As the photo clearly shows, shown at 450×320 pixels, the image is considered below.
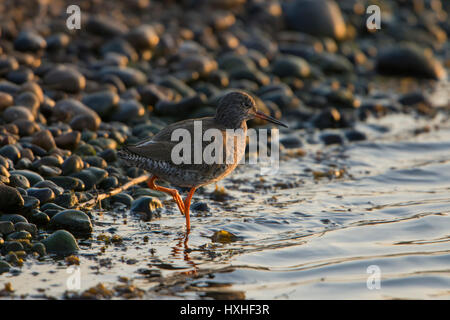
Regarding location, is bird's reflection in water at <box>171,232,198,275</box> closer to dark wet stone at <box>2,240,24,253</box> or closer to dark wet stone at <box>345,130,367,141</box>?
dark wet stone at <box>2,240,24,253</box>

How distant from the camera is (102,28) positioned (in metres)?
13.9

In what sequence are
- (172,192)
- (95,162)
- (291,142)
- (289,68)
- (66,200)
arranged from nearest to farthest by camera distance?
(66,200)
(172,192)
(95,162)
(291,142)
(289,68)

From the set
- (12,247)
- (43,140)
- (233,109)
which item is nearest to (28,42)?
(43,140)

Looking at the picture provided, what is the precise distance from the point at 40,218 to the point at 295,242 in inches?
115

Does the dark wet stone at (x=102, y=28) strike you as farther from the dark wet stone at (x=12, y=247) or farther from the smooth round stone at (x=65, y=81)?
the dark wet stone at (x=12, y=247)

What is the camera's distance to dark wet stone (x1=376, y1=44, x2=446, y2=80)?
1558 centimetres

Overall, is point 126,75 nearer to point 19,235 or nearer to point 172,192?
point 172,192

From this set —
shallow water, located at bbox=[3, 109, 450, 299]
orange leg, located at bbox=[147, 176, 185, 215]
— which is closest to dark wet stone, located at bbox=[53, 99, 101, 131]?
orange leg, located at bbox=[147, 176, 185, 215]

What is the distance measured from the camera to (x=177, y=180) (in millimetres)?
7992

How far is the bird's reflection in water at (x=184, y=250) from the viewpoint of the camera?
6781 mm

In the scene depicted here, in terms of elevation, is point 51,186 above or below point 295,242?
above

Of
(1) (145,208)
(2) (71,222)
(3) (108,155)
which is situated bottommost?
(2) (71,222)

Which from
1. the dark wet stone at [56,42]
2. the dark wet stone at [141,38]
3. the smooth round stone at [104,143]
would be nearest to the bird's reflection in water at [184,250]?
the smooth round stone at [104,143]

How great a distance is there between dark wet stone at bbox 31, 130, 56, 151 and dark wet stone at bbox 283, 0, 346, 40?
939cm
